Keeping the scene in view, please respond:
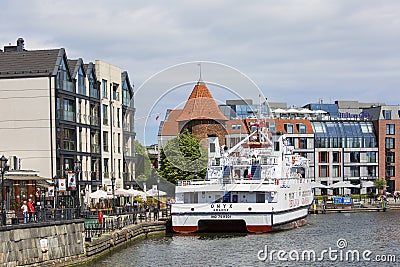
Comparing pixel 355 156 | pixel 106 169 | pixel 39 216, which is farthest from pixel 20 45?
pixel 355 156

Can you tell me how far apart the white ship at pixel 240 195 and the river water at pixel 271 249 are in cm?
131

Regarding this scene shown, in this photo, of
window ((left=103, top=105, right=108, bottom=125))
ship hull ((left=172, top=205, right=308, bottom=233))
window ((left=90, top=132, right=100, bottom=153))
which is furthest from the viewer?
window ((left=103, top=105, right=108, bottom=125))

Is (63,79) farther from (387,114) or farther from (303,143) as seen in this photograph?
(387,114)

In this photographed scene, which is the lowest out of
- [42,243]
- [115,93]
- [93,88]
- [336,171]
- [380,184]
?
[42,243]

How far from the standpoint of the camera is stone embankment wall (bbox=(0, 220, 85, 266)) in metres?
37.2

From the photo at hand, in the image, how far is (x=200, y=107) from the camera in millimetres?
64688

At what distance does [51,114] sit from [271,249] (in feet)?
100

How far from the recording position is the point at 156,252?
52.6 metres

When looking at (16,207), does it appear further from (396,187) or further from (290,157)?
(396,187)

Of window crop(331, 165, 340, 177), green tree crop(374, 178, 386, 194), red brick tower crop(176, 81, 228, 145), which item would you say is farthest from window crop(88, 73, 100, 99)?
window crop(331, 165, 340, 177)

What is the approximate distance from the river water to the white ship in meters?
1.31

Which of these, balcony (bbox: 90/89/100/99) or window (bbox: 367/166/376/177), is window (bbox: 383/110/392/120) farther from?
balcony (bbox: 90/89/100/99)

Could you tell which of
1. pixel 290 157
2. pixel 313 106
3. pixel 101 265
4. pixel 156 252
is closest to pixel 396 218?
pixel 290 157

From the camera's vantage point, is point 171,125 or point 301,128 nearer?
point 171,125
